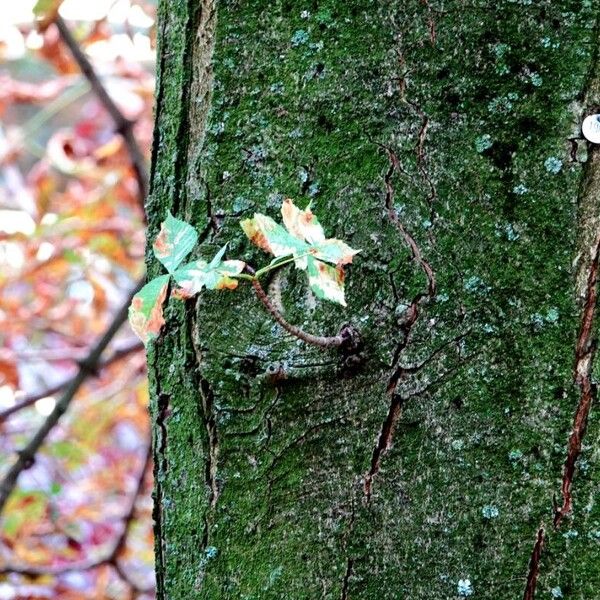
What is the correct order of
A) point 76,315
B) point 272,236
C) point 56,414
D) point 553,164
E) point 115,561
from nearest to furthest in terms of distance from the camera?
point 272,236, point 553,164, point 56,414, point 115,561, point 76,315

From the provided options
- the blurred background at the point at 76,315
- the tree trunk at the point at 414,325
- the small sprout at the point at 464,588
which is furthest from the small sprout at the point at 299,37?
the blurred background at the point at 76,315

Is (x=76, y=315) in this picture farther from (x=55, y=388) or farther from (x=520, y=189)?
(x=520, y=189)

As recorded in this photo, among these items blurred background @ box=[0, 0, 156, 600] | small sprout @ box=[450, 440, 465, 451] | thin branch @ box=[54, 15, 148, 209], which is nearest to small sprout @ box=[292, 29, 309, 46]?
small sprout @ box=[450, 440, 465, 451]

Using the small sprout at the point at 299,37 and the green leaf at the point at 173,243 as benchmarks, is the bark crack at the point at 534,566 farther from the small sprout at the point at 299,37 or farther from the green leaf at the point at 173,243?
the small sprout at the point at 299,37

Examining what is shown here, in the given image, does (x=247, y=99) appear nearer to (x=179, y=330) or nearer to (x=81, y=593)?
(x=179, y=330)

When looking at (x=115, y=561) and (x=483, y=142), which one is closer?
(x=483, y=142)

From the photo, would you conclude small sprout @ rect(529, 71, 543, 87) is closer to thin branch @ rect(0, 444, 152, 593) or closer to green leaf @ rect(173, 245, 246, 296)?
green leaf @ rect(173, 245, 246, 296)

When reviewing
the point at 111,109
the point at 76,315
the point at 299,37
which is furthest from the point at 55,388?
the point at 299,37
